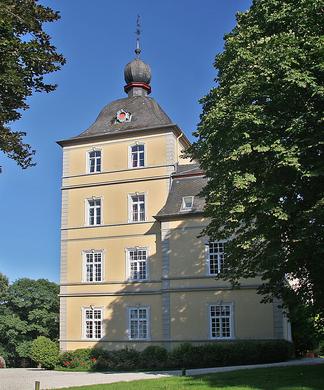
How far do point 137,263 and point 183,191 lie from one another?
15.7 feet

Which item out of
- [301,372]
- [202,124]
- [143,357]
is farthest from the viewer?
[143,357]

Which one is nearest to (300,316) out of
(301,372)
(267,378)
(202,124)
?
(301,372)

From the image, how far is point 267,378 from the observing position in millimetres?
15727

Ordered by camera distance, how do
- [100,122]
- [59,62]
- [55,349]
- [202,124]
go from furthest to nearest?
[100,122] < [55,349] < [202,124] < [59,62]

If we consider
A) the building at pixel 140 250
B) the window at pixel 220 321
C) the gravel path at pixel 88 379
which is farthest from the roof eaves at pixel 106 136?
the gravel path at pixel 88 379

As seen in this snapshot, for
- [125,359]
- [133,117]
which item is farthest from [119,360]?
[133,117]

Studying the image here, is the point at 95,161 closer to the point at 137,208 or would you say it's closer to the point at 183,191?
the point at 137,208

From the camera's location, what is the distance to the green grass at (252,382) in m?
13.9

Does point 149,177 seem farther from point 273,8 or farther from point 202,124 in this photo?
point 273,8

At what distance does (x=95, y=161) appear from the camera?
32.9 meters

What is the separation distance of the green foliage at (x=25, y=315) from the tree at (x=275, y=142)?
2639 centimetres

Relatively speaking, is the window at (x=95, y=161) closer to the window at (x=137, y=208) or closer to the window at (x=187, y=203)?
the window at (x=137, y=208)

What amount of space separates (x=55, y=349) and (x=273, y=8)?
21212mm

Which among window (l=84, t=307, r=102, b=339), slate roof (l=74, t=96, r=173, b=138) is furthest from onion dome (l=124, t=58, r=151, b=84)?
window (l=84, t=307, r=102, b=339)
